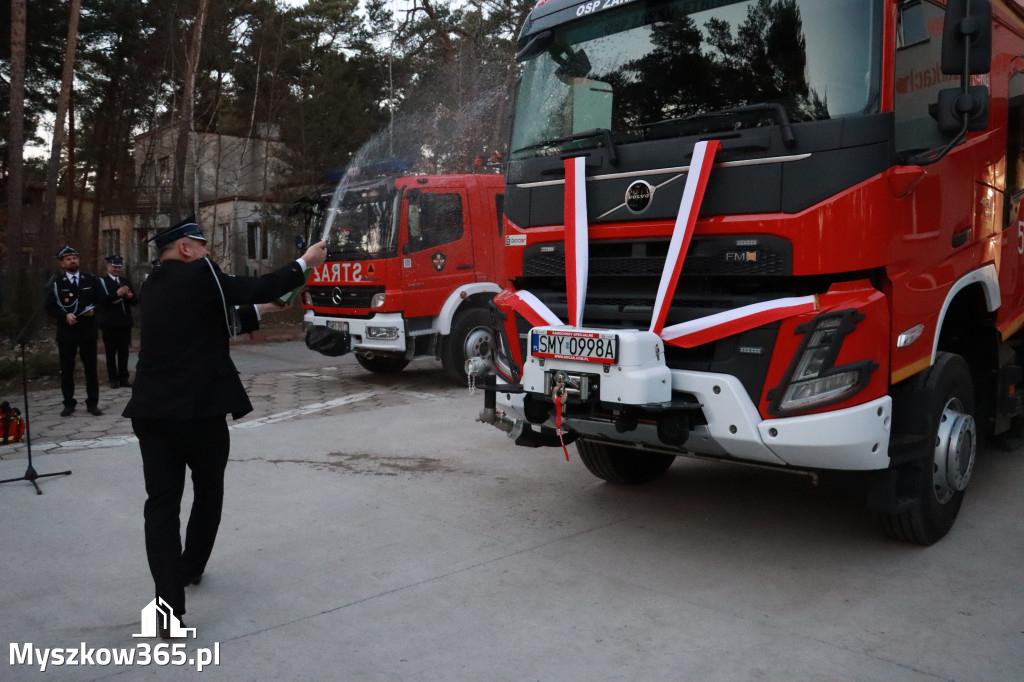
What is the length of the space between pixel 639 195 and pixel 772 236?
0.76 metres

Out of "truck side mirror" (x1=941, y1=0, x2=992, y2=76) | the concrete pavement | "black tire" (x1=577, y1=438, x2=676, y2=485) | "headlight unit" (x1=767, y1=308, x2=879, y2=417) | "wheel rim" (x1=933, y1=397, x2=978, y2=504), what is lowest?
the concrete pavement

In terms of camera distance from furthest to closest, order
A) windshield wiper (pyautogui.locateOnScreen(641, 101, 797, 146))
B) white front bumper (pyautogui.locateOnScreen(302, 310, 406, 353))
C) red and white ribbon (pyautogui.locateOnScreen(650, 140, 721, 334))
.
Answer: white front bumper (pyautogui.locateOnScreen(302, 310, 406, 353)), red and white ribbon (pyautogui.locateOnScreen(650, 140, 721, 334)), windshield wiper (pyautogui.locateOnScreen(641, 101, 797, 146))

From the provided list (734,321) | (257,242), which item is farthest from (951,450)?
(257,242)

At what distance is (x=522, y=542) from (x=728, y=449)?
4.58ft

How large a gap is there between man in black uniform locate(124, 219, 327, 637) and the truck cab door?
6.43 metres

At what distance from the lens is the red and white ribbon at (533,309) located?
4.78 metres

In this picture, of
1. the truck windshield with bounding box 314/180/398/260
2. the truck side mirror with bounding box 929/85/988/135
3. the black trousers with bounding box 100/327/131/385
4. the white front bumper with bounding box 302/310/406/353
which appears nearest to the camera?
the truck side mirror with bounding box 929/85/988/135

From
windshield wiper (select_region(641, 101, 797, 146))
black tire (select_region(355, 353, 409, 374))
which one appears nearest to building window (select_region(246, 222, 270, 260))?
black tire (select_region(355, 353, 409, 374))

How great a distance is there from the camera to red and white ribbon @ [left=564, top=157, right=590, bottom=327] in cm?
472

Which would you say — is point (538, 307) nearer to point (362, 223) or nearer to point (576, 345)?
point (576, 345)

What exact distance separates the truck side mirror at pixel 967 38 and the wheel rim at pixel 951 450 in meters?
1.72

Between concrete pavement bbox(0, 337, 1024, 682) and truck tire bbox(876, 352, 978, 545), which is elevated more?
truck tire bbox(876, 352, 978, 545)

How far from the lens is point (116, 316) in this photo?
10.8 m

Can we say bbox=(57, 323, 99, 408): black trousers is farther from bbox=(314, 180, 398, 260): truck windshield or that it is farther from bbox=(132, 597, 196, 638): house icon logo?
bbox=(132, 597, 196, 638): house icon logo
